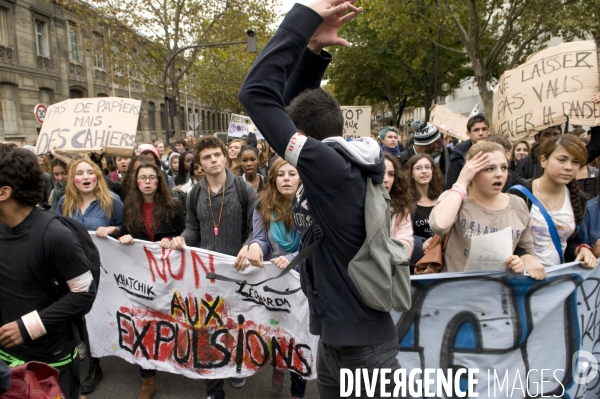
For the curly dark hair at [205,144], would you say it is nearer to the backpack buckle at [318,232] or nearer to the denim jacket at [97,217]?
the denim jacket at [97,217]

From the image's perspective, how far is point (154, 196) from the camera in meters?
4.05

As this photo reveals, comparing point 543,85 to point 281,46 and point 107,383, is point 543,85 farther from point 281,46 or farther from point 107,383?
point 107,383

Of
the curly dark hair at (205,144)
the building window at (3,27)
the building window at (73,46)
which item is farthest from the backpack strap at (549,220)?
the building window at (73,46)

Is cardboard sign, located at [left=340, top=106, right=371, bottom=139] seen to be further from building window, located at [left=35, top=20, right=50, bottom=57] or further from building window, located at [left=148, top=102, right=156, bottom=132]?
building window, located at [left=148, top=102, right=156, bottom=132]

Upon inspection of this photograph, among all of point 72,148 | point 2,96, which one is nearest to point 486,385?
point 72,148

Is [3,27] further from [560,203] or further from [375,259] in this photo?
[375,259]

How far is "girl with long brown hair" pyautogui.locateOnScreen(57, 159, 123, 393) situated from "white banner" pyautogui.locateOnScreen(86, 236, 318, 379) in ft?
0.90

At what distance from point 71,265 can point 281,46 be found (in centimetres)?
157

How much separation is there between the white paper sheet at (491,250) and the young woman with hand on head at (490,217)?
0.06 meters

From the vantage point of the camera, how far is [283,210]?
3359mm

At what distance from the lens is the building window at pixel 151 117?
39625 mm

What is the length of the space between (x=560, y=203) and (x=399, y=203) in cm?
106

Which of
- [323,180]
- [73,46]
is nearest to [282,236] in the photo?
[323,180]

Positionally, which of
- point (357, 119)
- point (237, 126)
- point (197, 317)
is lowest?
point (197, 317)
